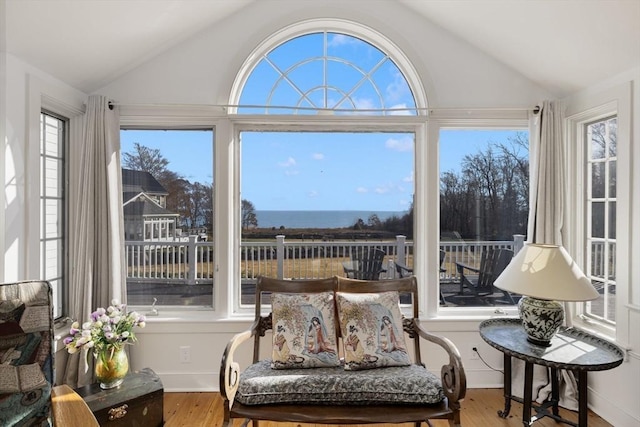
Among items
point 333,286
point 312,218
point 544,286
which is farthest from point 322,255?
point 544,286

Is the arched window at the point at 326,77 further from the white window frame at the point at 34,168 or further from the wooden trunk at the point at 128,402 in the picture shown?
the wooden trunk at the point at 128,402

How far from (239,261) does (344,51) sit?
1969mm

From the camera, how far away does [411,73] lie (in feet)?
9.53

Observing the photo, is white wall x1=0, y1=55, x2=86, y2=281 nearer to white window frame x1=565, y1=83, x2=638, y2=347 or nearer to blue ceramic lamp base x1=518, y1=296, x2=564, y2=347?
→ blue ceramic lamp base x1=518, y1=296, x2=564, y2=347

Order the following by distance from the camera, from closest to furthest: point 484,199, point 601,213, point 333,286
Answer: point 333,286 → point 601,213 → point 484,199

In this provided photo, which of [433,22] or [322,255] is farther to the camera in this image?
[322,255]

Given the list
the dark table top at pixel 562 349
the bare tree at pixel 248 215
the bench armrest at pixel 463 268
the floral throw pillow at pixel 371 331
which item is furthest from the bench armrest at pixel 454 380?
the bare tree at pixel 248 215

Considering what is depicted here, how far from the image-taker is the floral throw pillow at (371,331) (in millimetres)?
2141

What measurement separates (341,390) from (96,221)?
210cm

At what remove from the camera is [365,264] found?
300cm

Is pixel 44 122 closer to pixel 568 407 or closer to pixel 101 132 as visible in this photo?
pixel 101 132

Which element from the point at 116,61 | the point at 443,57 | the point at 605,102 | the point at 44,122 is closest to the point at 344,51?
the point at 443,57

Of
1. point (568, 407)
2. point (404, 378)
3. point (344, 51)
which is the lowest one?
point (568, 407)

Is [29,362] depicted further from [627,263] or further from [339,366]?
[627,263]
